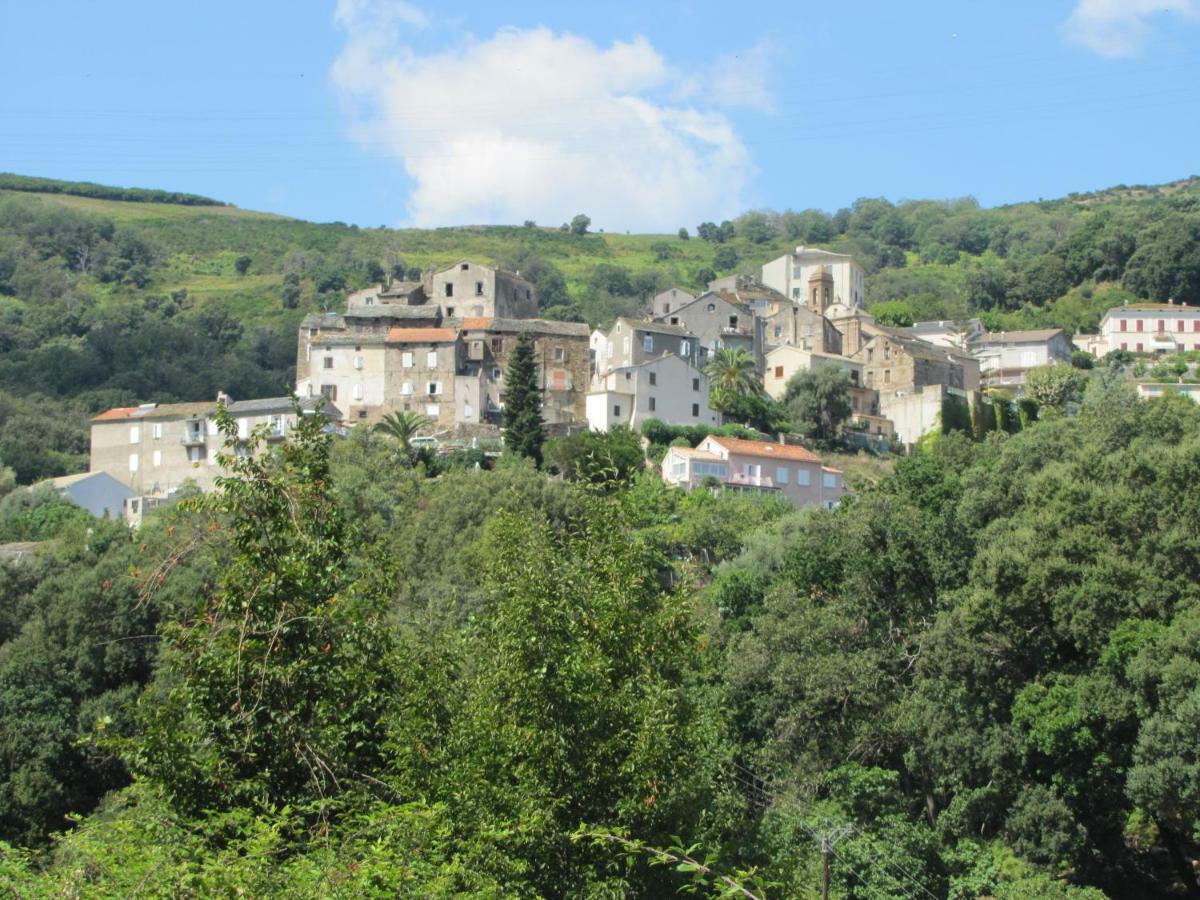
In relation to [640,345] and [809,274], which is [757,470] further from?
[809,274]

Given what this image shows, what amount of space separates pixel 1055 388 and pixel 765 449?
21084 mm

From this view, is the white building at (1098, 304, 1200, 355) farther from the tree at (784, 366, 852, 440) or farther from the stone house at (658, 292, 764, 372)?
the tree at (784, 366, 852, 440)

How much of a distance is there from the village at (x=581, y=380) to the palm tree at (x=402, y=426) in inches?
19.9

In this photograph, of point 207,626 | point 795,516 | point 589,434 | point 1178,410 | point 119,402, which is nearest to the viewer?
point 207,626

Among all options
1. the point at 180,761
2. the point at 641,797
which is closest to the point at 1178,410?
the point at 641,797

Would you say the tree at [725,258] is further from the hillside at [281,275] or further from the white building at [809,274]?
the white building at [809,274]

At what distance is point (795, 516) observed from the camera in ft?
187

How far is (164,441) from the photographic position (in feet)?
262

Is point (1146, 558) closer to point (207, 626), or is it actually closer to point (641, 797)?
point (641, 797)

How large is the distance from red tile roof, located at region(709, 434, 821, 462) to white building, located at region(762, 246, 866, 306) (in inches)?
1536

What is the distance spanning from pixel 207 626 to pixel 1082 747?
22658mm

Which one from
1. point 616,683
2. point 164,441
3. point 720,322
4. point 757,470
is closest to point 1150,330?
point 720,322

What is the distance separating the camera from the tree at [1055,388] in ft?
281

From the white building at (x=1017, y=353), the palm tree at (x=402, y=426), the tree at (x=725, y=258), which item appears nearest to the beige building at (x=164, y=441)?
the palm tree at (x=402, y=426)
